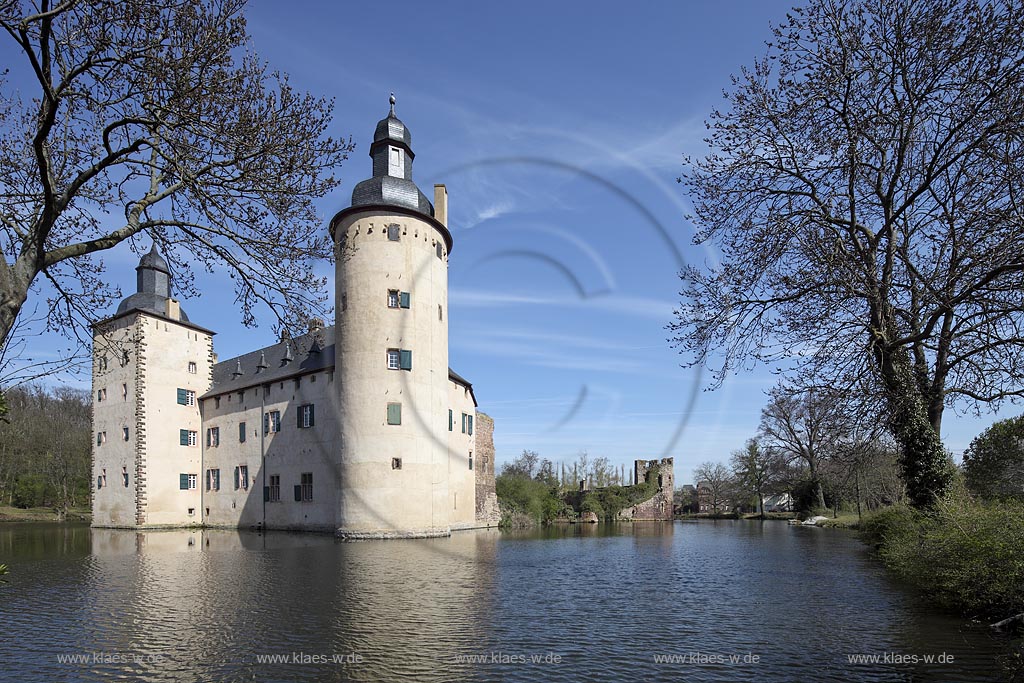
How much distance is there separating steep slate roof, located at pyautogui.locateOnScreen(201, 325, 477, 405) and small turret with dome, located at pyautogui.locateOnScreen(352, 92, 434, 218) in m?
8.98

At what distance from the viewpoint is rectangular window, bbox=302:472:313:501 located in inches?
1695

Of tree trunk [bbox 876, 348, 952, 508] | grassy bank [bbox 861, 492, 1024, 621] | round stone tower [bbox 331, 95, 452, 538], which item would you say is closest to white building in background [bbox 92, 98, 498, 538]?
round stone tower [bbox 331, 95, 452, 538]

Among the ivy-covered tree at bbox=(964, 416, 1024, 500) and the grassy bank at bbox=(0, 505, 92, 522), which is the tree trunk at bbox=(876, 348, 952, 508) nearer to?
the ivy-covered tree at bbox=(964, 416, 1024, 500)

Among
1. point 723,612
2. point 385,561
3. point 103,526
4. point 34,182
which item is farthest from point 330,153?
Answer: point 103,526

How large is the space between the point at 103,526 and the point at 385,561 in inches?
1524

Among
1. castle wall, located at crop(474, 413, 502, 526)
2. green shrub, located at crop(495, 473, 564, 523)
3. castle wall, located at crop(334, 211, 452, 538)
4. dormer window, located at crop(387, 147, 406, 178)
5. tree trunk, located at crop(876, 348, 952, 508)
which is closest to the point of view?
tree trunk, located at crop(876, 348, 952, 508)

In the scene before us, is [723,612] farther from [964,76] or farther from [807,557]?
[807,557]

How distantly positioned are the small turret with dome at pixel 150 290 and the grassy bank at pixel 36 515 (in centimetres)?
2806

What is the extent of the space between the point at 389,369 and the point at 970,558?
3057 cm

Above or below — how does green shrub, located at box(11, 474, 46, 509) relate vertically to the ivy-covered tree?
below

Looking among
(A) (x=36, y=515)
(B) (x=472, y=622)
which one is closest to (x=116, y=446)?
(A) (x=36, y=515)

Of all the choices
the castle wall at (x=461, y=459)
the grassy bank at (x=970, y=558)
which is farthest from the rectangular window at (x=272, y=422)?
the grassy bank at (x=970, y=558)

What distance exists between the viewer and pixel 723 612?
16031mm

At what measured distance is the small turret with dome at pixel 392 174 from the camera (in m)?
40.2
